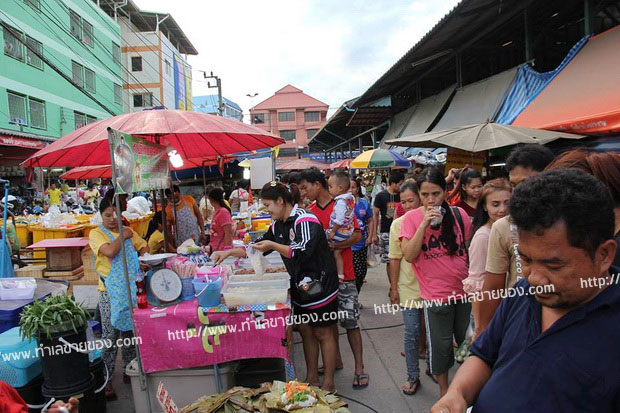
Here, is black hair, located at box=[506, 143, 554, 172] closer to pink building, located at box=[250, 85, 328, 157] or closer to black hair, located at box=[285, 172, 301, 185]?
black hair, located at box=[285, 172, 301, 185]

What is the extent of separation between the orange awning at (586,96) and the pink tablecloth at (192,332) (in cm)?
425

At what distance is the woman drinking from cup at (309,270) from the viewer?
139 inches

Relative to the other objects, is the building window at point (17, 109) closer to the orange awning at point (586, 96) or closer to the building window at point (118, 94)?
the building window at point (118, 94)

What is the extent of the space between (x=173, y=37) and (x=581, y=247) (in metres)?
42.3

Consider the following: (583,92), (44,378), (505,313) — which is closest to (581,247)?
(505,313)

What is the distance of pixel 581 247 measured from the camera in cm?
114

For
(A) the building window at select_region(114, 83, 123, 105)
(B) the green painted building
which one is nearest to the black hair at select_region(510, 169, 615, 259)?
(B) the green painted building

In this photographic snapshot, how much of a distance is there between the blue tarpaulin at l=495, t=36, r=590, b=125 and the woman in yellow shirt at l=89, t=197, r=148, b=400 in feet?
19.8

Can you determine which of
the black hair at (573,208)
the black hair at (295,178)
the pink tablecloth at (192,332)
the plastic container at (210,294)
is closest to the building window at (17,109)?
the black hair at (295,178)

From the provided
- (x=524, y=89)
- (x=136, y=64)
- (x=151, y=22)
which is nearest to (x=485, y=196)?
(x=524, y=89)

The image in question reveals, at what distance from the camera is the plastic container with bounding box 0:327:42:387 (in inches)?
126

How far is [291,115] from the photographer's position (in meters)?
63.9

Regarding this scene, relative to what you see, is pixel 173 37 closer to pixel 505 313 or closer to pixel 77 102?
pixel 77 102

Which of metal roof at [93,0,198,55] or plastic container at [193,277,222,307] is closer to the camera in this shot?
plastic container at [193,277,222,307]
